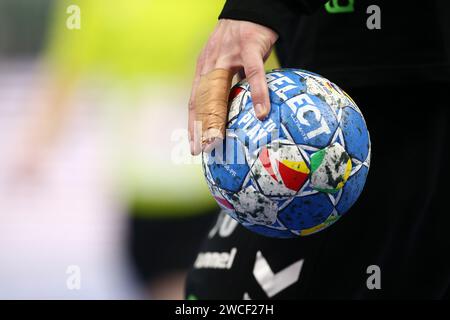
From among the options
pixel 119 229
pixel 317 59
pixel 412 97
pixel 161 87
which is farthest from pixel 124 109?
pixel 412 97

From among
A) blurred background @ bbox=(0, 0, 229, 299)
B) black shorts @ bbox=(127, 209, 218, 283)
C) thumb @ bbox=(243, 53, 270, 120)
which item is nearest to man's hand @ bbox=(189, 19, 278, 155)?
thumb @ bbox=(243, 53, 270, 120)

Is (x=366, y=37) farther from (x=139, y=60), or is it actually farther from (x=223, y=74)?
(x=139, y=60)

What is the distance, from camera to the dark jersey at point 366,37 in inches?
60.8

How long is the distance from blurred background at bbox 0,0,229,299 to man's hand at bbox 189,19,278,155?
145 cm

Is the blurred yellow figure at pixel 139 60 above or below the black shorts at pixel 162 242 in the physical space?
above

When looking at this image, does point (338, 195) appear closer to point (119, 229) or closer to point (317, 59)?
point (317, 59)

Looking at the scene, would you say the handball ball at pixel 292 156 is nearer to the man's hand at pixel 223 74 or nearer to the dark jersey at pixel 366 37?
the man's hand at pixel 223 74

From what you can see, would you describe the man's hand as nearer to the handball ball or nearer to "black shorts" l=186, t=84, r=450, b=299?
the handball ball

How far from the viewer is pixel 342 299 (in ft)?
5.79

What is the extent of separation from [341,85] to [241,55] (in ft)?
1.10

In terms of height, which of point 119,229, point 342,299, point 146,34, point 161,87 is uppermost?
point 146,34

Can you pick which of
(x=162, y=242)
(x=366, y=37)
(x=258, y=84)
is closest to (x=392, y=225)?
(x=366, y=37)

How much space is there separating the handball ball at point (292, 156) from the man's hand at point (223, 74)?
3cm

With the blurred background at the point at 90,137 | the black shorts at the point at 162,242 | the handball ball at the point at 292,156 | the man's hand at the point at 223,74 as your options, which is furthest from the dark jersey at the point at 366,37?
the black shorts at the point at 162,242
